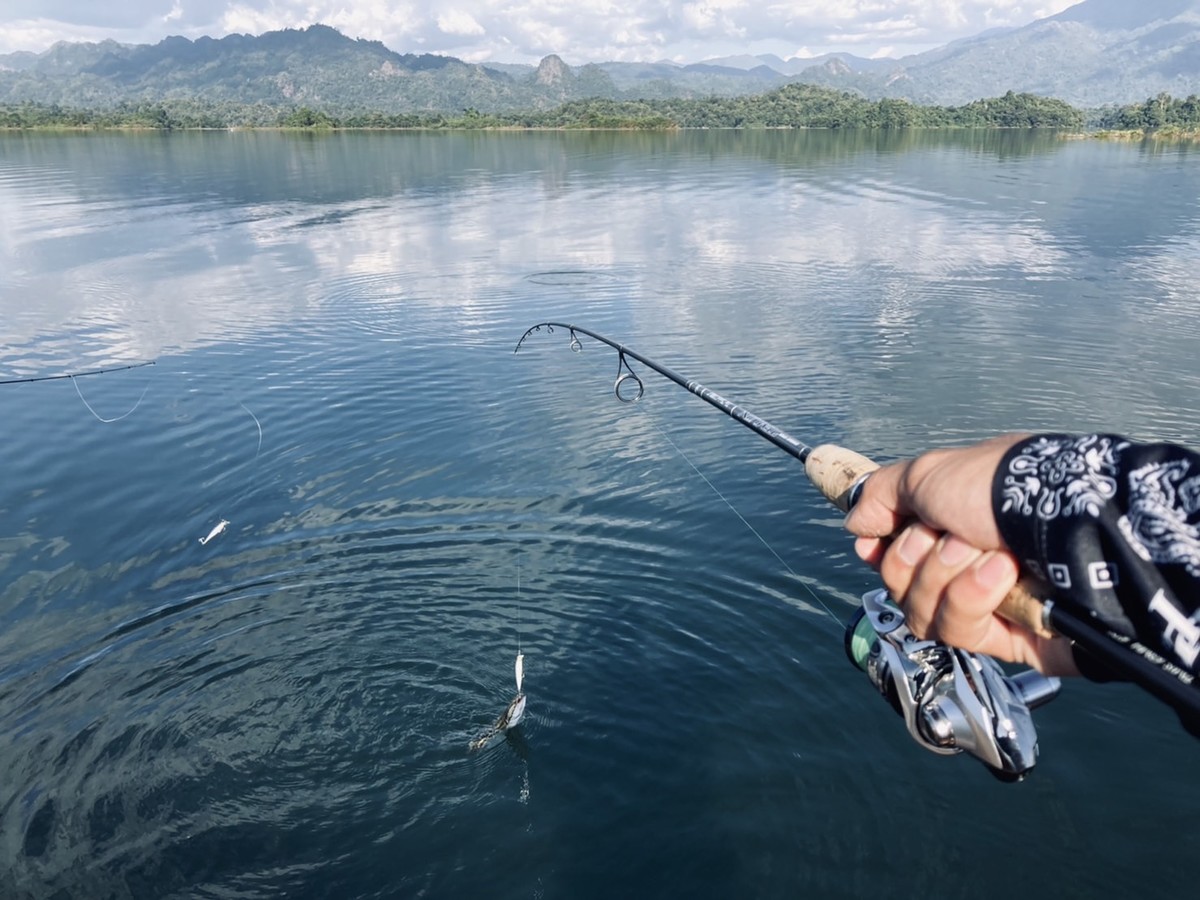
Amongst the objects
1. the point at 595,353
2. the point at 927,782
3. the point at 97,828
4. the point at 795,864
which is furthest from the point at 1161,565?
the point at 595,353

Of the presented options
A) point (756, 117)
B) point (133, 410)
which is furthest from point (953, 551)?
point (756, 117)

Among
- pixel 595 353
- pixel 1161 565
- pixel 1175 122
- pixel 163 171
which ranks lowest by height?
pixel 595 353

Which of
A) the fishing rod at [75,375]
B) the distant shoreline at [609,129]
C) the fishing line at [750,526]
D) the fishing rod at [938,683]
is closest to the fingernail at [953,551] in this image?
the fishing rod at [938,683]

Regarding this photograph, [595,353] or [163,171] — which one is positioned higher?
[163,171]

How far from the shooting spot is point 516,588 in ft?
24.9

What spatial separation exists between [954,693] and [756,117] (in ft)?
483

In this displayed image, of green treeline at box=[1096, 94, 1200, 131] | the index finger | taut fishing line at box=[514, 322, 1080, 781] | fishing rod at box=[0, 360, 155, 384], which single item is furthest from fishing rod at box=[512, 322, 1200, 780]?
green treeline at box=[1096, 94, 1200, 131]

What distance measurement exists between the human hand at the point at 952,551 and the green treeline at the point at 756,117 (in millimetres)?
114636

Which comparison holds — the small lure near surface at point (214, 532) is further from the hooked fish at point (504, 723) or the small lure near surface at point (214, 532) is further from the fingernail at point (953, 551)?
the fingernail at point (953, 551)

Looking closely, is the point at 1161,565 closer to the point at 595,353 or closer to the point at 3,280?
the point at 595,353

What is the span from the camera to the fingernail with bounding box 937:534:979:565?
1.79 meters

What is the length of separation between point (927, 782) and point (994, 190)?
129 feet

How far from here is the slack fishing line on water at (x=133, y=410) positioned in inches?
347

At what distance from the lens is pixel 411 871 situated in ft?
16.4
